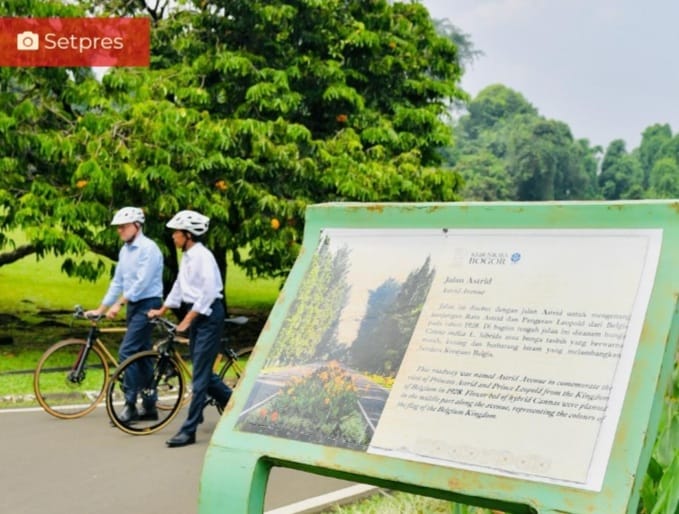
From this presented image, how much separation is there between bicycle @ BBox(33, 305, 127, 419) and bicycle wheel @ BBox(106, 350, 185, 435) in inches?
17.0

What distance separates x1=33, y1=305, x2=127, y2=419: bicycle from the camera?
331 inches

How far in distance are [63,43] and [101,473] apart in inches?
323

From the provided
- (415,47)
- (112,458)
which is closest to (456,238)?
(112,458)

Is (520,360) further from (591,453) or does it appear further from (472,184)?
(472,184)

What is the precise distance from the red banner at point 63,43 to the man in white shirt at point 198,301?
6.66 metres

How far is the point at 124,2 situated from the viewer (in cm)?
1734

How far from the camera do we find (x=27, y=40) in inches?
511

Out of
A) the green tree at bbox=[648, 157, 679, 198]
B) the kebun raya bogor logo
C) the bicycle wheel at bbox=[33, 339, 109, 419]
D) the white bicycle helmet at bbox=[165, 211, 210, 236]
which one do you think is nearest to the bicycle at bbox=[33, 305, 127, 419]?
the bicycle wheel at bbox=[33, 339, 109, 419]

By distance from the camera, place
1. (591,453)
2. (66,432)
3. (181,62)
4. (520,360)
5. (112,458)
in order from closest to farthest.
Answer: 1. (591,453)
2. (520,360)
3. (112,458)
4. (66,432)
5. (181,62)

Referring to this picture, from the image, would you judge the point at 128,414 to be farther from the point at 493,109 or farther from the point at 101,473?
the point at 493,109

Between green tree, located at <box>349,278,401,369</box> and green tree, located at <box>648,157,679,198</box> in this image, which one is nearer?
green tree, located at <box>349,278,401,369</box>

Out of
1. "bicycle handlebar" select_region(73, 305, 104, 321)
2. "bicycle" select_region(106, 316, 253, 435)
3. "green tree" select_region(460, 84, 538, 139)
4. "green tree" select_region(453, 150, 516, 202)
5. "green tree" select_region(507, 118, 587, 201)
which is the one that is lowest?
"bicycle" select_region(106, 316, 253, 435)

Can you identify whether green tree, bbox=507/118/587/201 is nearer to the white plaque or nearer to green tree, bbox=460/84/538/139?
green tree, bbox=460/84/538/139

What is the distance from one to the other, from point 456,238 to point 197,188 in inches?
435
